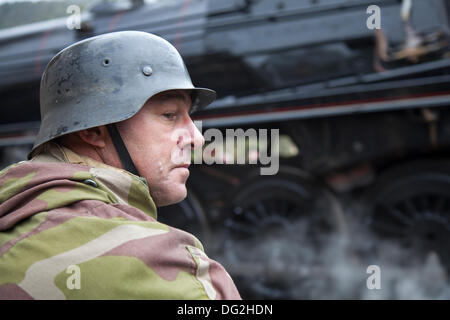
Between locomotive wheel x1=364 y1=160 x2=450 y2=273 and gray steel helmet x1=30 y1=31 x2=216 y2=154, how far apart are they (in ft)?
8.66

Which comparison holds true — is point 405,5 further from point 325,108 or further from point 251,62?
point 251,62

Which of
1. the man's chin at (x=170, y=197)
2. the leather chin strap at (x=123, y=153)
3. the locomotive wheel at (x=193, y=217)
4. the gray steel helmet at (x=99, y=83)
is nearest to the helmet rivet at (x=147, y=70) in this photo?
the gray steel helmet at (x=99, y=83)

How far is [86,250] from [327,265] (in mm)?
3328

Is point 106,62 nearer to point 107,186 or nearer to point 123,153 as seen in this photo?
point 123,153

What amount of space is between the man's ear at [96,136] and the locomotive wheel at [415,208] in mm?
2823

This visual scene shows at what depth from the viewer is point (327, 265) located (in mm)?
4156

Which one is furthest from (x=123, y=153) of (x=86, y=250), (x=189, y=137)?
(x=86, y=250)

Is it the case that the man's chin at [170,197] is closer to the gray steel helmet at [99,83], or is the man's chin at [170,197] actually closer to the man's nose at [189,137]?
the man's nose at [189,137]

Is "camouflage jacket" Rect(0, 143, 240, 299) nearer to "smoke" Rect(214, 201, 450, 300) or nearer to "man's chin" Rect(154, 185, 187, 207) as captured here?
"man's chin" Rect(154, 185, 187, 207)

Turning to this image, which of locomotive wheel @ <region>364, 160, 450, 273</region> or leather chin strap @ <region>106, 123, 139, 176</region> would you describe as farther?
locomotive wheel @ <region>364, 160, 450, 273</region>

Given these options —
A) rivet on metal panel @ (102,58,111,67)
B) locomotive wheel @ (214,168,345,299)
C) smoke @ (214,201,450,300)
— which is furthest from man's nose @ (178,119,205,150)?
smoke @ (214,201,450,300)

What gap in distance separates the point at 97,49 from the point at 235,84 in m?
2.69

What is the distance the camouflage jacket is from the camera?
1.06 metres

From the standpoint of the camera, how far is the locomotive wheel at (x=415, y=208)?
378cm
